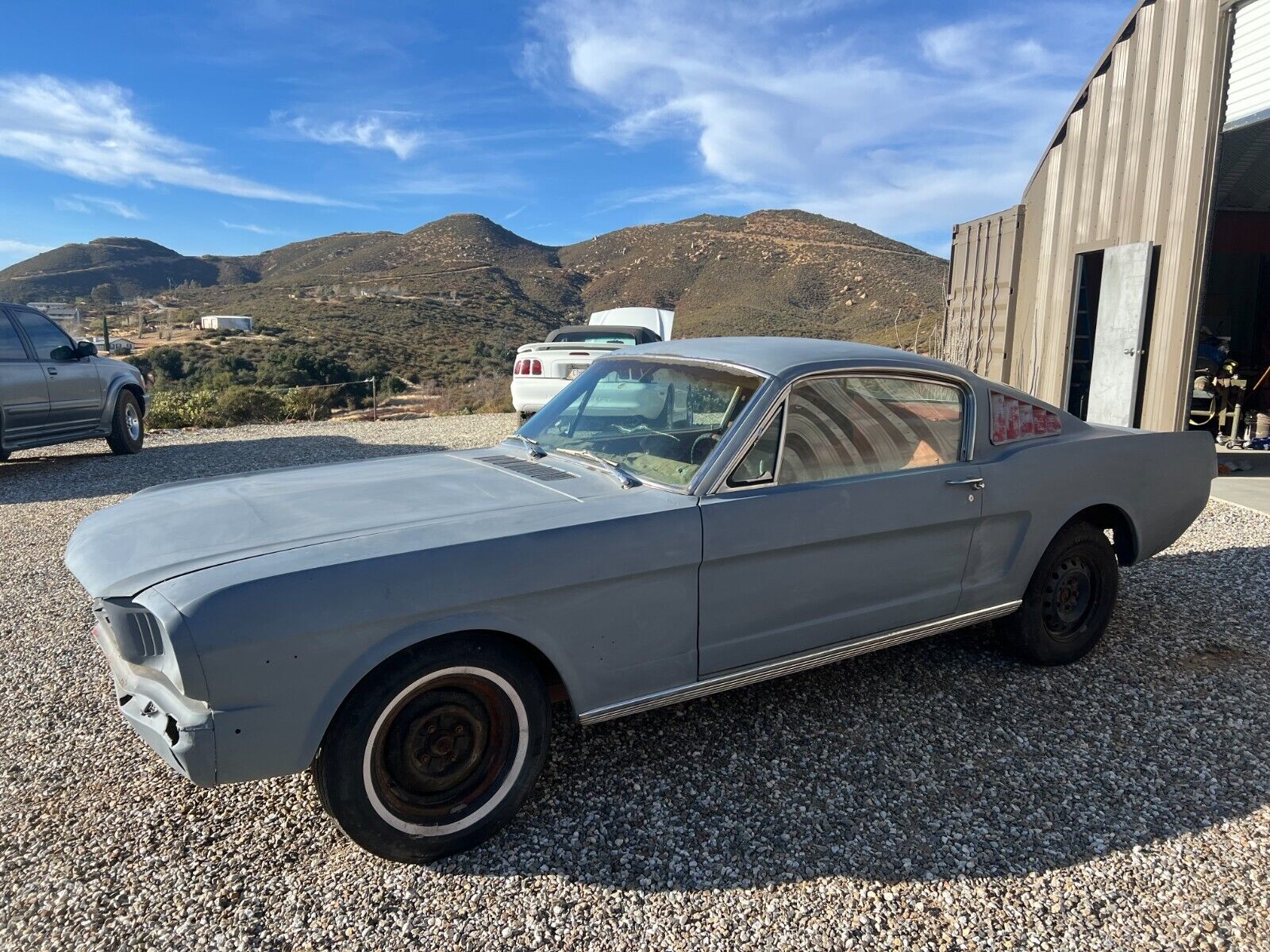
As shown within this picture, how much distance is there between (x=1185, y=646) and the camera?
4.11m

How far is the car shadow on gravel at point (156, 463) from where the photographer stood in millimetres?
7887

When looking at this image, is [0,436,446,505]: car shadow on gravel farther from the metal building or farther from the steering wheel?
the metal building

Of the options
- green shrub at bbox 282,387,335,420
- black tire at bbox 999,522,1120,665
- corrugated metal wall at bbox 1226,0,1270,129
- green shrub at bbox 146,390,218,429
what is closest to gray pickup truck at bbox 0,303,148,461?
green shrub at bbox 146,390,218,429

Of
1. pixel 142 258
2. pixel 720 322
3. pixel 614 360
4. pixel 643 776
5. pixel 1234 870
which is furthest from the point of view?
pixel 142 258

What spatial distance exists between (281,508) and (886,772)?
7.42ft

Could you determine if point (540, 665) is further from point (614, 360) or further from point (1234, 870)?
point (1234, 870)

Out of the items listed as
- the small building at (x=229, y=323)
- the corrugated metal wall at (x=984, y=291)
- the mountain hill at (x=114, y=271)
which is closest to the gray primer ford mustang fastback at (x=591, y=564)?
the corrugated metal wall at (x=984, y=291)

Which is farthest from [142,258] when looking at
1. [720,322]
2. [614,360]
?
[614,360]

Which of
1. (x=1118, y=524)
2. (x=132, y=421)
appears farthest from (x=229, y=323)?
(x=1118, y=524)

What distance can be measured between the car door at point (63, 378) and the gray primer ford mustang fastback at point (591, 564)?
22.8 ft

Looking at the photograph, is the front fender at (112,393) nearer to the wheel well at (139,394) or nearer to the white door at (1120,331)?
the wheel well at (139,394)

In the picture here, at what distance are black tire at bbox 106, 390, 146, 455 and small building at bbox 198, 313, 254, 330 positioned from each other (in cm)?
2481

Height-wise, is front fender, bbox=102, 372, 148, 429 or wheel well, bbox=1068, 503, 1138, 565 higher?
front fender, bbox=102, 372, 148, 429

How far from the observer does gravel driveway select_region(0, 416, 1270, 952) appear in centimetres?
220
